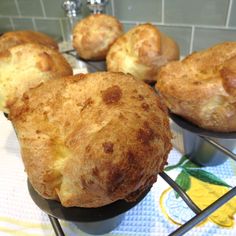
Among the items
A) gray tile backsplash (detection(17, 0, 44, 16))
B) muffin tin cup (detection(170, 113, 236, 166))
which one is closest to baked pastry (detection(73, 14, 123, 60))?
muffin tin cup (detection(170, 113, 236, 166))

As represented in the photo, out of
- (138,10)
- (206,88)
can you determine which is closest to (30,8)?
(138,10)

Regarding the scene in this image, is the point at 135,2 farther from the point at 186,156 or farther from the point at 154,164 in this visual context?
the point at 154,164

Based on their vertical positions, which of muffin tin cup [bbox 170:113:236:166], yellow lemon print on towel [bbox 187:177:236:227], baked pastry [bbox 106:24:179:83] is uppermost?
baked pastry [bbox 106:24:179:83]

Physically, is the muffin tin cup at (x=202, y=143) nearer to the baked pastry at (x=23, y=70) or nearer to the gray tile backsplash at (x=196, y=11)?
the baked pastry at (x=23, y=70)

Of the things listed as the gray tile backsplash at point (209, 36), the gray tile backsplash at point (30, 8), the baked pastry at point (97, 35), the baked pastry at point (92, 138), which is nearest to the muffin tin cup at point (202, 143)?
the baked pastry at point (92, 138)

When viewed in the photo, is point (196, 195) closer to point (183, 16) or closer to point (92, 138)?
point (92, 138)

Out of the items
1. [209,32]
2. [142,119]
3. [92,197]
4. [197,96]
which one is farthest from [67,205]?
[209,32]

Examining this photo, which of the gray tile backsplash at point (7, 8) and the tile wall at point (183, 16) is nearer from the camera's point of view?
the tile wall at point (183, 16)

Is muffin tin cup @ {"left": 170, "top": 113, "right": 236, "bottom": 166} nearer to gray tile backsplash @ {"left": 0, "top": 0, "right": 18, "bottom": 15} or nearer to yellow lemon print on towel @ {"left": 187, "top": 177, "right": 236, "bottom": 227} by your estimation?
yellow lemon print on towel @ {"left": 187, "top": 177, "right": 236, "bottom": 227}
